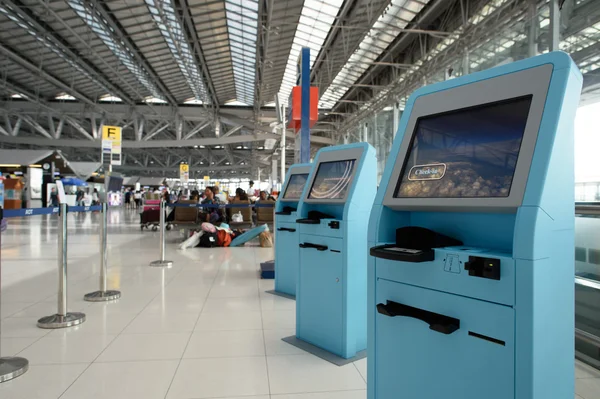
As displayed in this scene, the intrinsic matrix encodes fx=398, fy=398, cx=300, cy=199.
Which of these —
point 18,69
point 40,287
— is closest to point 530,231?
point 40,287

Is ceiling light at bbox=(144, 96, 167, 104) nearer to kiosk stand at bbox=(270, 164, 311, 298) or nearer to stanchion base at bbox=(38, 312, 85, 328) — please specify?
kiosk stand at bbox=(270, 164, 311, 298)

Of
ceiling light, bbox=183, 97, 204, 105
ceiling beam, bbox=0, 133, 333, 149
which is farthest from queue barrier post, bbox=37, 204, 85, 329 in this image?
ceiling light, bbox=183, 97, 204, 105

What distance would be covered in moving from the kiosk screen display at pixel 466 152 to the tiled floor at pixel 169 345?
5.15 ft

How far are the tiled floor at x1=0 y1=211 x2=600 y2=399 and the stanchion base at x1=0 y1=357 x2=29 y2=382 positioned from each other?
0.19 feet

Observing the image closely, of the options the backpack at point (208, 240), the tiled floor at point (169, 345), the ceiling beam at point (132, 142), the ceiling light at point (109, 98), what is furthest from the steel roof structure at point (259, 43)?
the tiled floor at point (169, 345)

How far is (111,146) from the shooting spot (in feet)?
35.4

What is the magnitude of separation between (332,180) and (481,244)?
1.82 meters

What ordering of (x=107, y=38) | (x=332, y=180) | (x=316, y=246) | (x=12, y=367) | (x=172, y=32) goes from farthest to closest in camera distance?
1. (x=107, y=38)
2. (x=172, y=32)
3. (x=332, y=180)
4. (x=316, y=246)
5. (x=12, y=367)

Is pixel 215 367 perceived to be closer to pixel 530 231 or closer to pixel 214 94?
pixel 530 231

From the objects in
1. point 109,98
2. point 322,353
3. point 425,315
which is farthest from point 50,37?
point 425,315

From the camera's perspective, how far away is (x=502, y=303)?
137 centimetres

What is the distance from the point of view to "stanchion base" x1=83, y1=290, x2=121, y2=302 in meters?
4.74

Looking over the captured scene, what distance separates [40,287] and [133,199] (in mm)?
27953

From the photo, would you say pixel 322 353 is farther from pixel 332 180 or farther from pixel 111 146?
pixel 111 146
